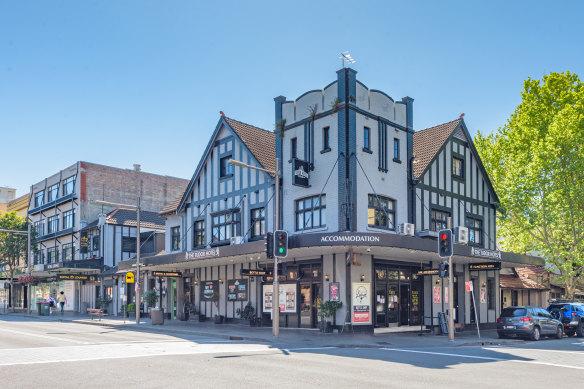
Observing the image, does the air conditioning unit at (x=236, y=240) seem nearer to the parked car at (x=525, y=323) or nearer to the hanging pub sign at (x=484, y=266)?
→ the hanging pub sign at (x=484, y=266)

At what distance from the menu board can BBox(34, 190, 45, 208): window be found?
1272 inches

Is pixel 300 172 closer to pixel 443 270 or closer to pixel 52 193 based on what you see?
pixel 443 270

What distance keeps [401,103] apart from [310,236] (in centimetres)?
943

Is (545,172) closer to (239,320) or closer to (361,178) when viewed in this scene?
(361,178)

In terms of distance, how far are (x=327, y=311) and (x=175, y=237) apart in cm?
1496

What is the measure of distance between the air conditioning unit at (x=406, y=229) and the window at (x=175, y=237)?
50.8ft

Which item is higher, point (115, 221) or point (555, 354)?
point (115, 221)

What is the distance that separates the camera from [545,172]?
111 ft

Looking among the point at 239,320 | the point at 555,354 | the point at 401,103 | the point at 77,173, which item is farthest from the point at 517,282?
the point at 77,173

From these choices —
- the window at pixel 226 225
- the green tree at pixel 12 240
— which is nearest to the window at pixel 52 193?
the green tree at pixel 12 240

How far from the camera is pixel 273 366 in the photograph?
13.2m

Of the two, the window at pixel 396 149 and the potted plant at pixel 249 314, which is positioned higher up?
the window at pixel 396 149

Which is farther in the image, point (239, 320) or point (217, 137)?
point (217, 137)

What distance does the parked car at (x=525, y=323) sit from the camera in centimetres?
2391
